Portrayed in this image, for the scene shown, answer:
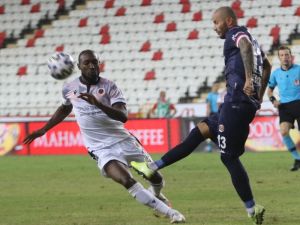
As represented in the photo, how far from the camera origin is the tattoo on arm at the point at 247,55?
8.51 metres

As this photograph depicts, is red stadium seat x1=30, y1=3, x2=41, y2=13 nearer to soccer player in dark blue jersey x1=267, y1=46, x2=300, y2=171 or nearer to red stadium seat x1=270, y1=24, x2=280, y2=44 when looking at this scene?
red stadium seat x1=270, y1=24, x2=280, y2=44

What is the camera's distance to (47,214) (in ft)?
34.6

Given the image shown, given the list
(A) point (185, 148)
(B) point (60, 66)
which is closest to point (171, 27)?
(B) point (60, 66)

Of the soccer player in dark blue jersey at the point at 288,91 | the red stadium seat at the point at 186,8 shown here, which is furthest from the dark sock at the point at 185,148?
the red stadium seat at the point at 186,8

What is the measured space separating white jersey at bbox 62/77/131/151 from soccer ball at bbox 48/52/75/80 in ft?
2.01

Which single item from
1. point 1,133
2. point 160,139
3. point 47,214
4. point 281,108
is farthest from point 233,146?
point 1,133

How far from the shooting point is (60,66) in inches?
412

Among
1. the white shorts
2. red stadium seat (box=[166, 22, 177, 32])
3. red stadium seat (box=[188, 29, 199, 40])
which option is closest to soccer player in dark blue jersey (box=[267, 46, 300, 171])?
the white shorts

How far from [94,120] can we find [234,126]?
177 centimetres

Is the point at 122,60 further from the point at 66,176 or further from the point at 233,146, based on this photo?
the point at 233,146

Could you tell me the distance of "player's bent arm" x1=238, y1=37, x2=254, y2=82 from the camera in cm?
851

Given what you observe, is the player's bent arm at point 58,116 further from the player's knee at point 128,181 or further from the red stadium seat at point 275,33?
the red stadium seat at point 275,33

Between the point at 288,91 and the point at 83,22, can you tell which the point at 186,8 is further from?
the point at 288,91

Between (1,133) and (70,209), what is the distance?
1577 centimetres
